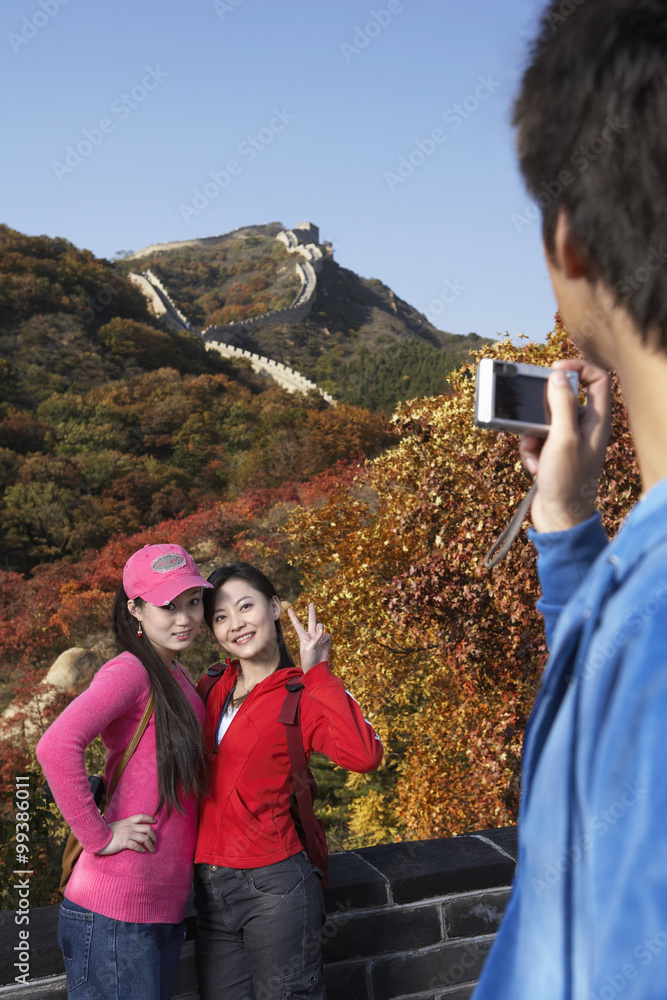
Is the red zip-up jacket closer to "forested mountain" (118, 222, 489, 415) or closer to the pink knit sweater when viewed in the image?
the pink knit sweater

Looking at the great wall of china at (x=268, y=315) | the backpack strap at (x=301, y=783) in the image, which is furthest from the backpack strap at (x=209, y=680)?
the great wall of china at (x=268, y=315)

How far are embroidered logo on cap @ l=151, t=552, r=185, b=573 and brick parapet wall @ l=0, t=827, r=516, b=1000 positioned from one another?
2.88 ft

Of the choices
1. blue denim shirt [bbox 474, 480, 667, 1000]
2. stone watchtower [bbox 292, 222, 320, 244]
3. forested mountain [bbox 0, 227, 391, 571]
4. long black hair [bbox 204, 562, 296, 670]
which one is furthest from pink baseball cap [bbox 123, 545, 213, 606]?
stone watchtower [bbox 292, 222, 320, 244]

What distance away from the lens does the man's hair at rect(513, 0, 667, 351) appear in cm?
57

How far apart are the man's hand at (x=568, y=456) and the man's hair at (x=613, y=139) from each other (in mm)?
197

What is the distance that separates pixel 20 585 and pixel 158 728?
416 inches

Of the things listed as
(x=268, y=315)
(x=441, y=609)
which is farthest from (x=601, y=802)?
(x=268, y=315)

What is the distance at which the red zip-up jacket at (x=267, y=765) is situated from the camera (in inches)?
74.1

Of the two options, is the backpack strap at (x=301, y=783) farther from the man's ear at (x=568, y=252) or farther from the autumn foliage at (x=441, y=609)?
the autumn foliage at (x=441, y=609)

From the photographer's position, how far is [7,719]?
776 centimetres

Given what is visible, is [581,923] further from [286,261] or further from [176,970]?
[286,261]

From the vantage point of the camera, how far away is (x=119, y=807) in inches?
72.9

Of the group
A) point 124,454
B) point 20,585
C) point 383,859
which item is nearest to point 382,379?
point 124,454

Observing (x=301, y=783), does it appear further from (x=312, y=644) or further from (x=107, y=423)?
(x=107, y=423)
